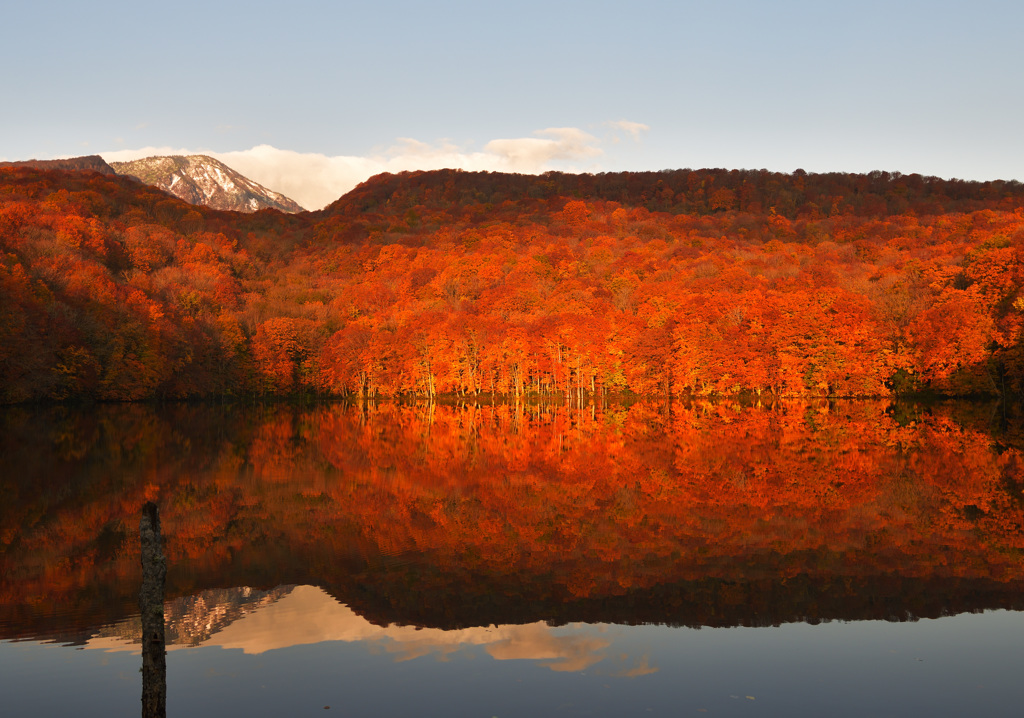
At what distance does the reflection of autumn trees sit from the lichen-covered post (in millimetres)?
4885

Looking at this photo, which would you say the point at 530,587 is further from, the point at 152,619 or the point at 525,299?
the point at 525,299

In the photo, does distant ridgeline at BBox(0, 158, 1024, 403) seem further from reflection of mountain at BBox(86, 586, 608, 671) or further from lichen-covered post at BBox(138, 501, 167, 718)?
lichen-covered post at BBox(138, 501, 167, 718)

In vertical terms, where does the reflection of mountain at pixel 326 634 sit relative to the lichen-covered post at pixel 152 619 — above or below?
below

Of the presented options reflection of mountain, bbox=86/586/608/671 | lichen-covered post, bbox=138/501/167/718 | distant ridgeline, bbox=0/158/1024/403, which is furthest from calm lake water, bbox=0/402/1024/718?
distant ridgeline, bbox=0/158/1024/403

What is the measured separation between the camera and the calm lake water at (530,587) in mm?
8133

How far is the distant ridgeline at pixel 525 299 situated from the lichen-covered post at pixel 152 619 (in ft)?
189

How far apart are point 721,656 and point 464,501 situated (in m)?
10.3

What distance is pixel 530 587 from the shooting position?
11594 millimetres

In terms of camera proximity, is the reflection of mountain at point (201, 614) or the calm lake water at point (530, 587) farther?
the reflection of mountain at point (201, 614)

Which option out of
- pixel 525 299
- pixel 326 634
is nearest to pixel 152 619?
pixel 326 634

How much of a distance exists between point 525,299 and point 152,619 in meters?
83.2

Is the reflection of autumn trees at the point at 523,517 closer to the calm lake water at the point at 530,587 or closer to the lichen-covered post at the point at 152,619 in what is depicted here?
the calm lake water at the point at 530,587

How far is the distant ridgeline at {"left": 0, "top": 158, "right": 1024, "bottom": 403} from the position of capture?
208 feet

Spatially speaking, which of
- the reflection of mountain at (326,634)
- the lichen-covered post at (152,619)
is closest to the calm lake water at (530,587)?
the reflection of mountain at (326,634)
